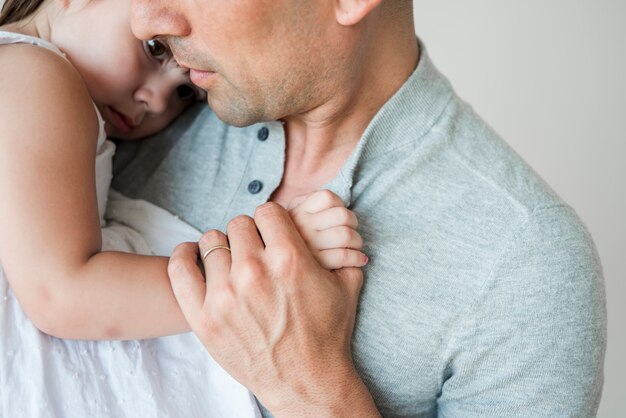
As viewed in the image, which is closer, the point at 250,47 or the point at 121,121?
the point at 250,47

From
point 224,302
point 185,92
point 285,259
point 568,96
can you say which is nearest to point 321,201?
point 285,259

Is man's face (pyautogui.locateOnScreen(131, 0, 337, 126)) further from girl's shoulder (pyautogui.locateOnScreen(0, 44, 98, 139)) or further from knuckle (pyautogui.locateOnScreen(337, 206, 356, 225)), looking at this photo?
knuckle (pyautogui.locateOnScreen(337, 206, 356, 225))

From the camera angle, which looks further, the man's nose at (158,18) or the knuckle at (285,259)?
the man's nose at (158,18)

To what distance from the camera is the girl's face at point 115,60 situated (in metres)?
1.34

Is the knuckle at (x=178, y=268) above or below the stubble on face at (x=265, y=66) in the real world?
below

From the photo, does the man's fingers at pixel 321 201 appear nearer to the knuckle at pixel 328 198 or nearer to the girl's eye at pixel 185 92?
the knuckle at pixel 328 198

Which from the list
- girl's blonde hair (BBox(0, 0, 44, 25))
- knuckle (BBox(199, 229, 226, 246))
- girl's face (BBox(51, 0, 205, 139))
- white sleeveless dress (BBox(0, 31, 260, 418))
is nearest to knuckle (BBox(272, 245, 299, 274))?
knuckle (BBox(199, 229, 226, 246))

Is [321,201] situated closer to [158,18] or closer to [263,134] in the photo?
[263,134]

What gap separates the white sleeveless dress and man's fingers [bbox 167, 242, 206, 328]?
0.14 m

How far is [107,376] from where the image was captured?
3.82 feet

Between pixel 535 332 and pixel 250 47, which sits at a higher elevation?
pixel 250 47

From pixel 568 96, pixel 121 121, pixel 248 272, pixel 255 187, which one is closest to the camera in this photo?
pixel 248 272

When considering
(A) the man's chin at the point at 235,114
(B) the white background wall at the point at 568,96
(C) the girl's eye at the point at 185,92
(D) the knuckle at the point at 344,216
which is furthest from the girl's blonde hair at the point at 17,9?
(B) the white background wall at the point at 568,96

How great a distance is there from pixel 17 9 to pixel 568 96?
1469mm
